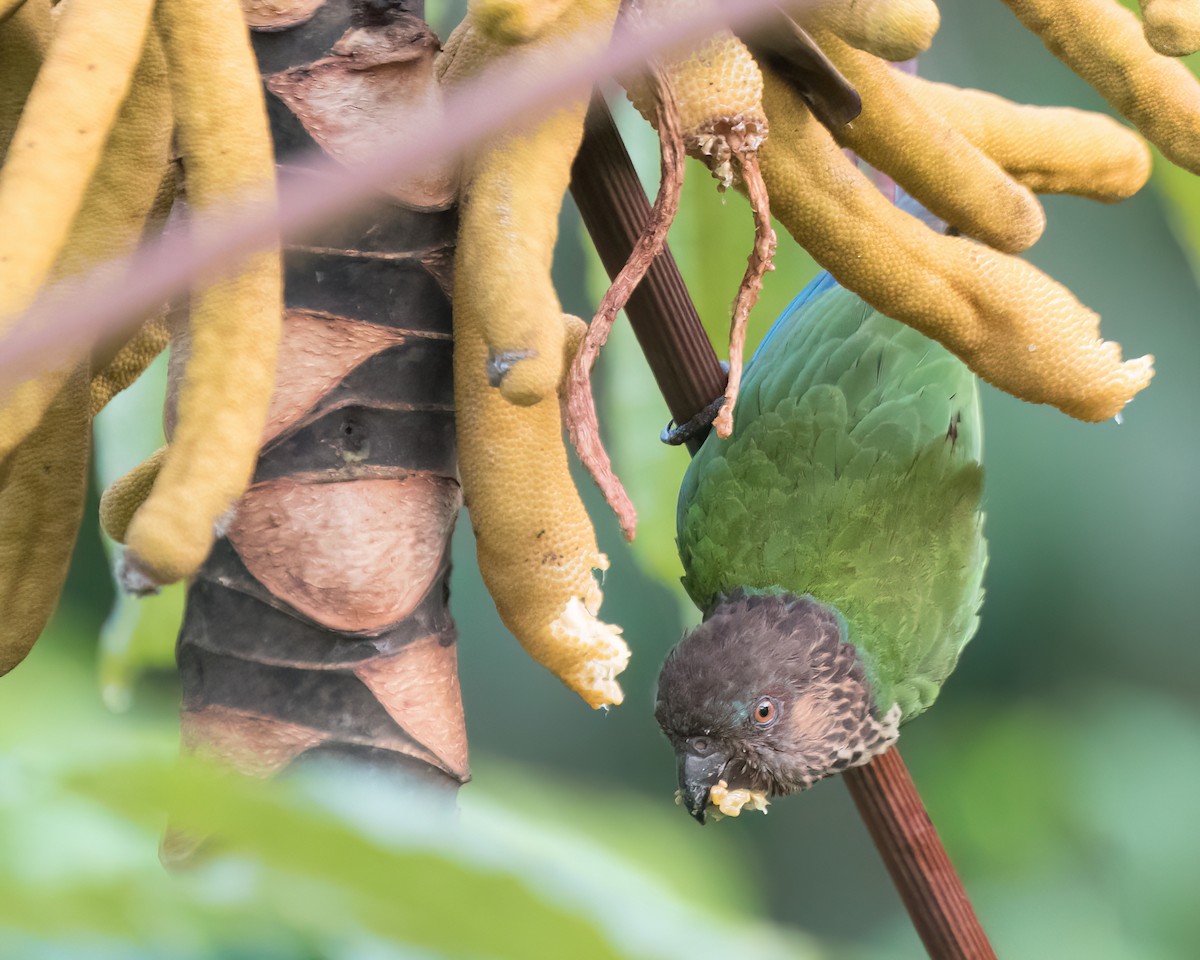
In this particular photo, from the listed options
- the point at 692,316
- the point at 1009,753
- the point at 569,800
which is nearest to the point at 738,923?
the point at 692,316

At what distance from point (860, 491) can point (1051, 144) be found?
451 millimetres

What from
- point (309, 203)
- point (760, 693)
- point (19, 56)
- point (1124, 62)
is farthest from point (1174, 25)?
point (760, 693)

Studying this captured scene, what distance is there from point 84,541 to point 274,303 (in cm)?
96

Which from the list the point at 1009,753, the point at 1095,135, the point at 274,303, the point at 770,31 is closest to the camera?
the point at 274,303

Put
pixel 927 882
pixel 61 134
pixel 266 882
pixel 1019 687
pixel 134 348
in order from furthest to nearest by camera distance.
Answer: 1. pixel 1019 687
2. pixel 927 882
3. pixel 134 348
4. pixel 61 134
5. pixel 266 882

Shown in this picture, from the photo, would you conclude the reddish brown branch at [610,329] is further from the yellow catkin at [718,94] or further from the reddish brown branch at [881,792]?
A: the reddish brown branch at [881,792]

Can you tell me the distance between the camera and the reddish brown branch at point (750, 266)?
1.67 feet

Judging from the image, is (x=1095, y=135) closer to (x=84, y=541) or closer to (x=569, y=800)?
(x=569, y=800)

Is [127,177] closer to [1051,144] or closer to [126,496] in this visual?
[126,496]

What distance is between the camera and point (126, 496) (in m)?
0.63

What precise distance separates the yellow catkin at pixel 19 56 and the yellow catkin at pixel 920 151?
33 centimetres

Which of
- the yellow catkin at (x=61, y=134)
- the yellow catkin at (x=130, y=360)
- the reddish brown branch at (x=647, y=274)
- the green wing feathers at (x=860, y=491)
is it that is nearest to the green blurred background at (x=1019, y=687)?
the green wing feathers at (x=860, y=491)

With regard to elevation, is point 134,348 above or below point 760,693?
above

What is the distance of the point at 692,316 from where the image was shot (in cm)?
74
